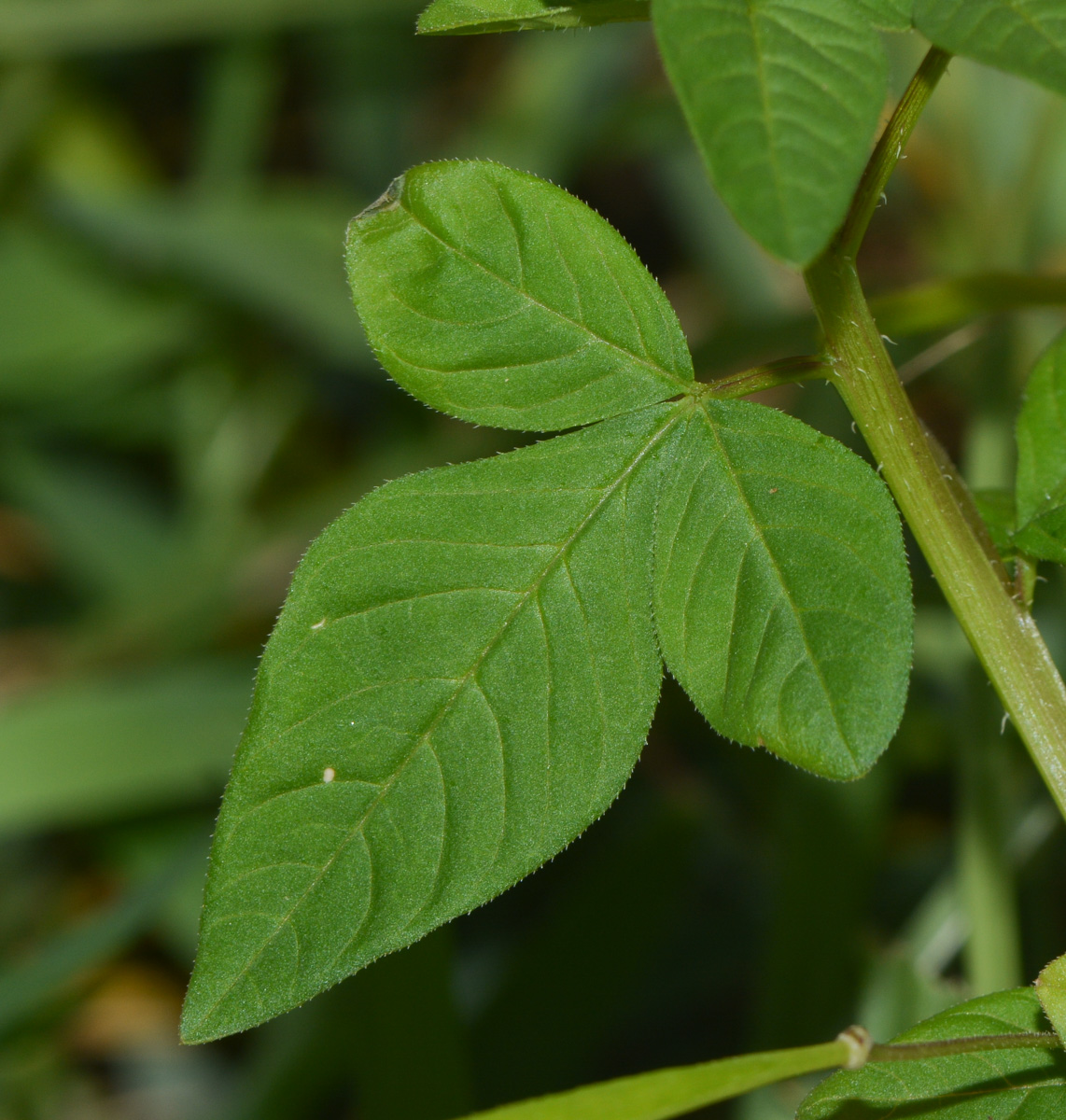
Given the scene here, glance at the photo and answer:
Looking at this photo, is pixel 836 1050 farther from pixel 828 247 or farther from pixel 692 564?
pixel 828 247

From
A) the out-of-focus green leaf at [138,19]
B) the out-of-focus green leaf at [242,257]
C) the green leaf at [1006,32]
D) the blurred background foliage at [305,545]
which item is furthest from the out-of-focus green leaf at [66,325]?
the green leaf at [1006,32]

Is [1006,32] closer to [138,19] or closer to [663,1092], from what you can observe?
[663,1092]

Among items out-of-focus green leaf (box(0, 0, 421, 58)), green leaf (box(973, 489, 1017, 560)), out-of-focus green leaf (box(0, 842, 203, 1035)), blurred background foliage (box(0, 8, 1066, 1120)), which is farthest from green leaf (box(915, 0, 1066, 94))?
out-of-focus green leaf (box(0, 0, 421, 58))

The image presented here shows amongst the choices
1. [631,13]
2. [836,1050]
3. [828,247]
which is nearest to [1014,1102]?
[836,1050]

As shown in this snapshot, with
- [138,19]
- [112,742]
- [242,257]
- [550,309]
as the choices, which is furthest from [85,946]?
[138,19]

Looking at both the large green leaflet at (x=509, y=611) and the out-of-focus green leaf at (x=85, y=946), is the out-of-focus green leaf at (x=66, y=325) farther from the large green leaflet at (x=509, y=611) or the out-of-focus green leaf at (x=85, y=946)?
the large green leaflet at (x=509, y=611)
